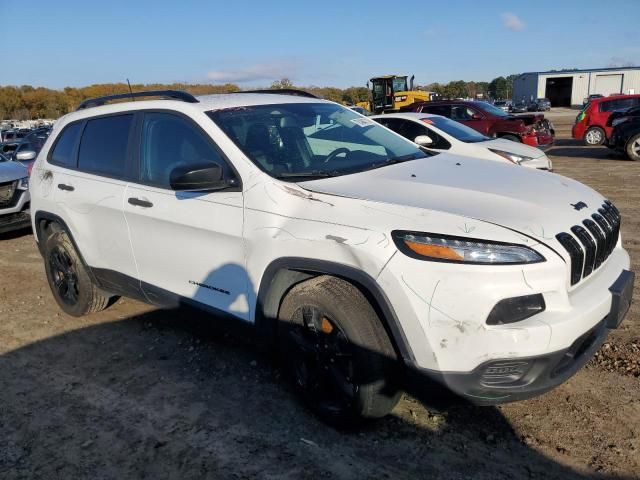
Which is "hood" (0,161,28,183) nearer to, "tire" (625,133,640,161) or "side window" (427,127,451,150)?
"side window" (427,127,451,150)

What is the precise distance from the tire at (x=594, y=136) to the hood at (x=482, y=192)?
15.5 meters

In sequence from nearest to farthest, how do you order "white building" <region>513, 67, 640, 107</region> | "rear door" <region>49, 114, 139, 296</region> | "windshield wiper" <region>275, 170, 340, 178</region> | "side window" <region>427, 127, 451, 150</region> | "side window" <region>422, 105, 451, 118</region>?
1. "windshield wiper" <region>275, 170, 340, 178</region>
2. "rear door" <region>49, 114, 139, 296</region>
3. "side window" <region>427, 127, 451, 150</region>
4. "side window" <region>422, 105, 451, 118</region>
5. "white building" <region>513, 67, 640, 107</region>

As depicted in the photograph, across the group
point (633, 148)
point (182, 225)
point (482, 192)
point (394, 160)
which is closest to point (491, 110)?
point (633, 148)

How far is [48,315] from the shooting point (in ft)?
16.3

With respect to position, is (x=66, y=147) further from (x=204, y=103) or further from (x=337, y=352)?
(x=337, y=352)

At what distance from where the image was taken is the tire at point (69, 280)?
14.9 feet

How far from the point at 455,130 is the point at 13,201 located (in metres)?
7.36

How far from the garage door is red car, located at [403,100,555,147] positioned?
216ft

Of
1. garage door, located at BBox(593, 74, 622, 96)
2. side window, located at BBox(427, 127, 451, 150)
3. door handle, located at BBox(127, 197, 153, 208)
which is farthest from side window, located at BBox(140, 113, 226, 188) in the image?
garage door, located at BBox(593, 74, 622, 96)

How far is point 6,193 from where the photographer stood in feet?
26.1

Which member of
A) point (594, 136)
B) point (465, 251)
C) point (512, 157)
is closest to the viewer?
point (465, 251)

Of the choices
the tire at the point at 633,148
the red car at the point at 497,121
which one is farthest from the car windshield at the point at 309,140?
the tire at the point at 633,148

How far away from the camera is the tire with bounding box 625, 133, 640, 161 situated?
13214mm

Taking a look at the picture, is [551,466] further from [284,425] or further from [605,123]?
[605,123]
